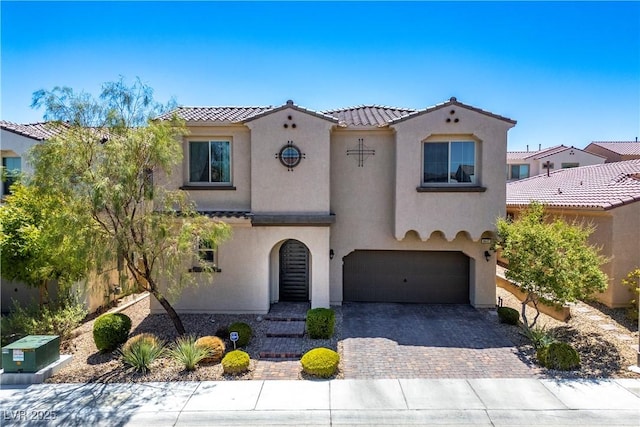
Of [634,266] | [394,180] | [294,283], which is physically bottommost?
[294,283]

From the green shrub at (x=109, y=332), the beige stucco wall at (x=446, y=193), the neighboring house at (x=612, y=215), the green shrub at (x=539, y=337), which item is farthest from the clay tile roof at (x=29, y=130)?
the neighboring house at (x=612, y=215)

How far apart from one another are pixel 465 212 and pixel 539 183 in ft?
50.8

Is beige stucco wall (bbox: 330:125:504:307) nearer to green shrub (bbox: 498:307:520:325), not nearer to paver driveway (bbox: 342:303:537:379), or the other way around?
green shrub (bbox: 498:307:520:325)

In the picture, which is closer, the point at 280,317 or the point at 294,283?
the point at 280,317

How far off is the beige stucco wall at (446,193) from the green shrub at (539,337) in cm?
395

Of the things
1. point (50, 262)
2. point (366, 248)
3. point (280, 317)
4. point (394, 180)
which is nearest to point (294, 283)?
point (280, 317)

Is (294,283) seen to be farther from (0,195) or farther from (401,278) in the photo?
(0,195)

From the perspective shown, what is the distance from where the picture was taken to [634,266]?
14.8 m

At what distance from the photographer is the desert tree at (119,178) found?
10156 mm

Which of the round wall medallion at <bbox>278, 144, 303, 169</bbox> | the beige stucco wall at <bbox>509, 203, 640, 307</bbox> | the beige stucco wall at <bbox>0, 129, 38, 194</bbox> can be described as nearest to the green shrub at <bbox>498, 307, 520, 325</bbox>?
the beige stucco wall at <bbox>509, 203, 640, 307</bbox>

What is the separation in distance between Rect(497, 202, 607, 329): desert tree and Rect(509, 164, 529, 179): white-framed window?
38.4m

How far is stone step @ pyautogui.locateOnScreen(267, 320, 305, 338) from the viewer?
1259cm

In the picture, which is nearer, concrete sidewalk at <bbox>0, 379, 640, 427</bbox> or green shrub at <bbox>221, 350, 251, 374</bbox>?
concrete sidewalk at <bbox>0, 379, 640, 427</bbox>

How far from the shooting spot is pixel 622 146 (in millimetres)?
45156
